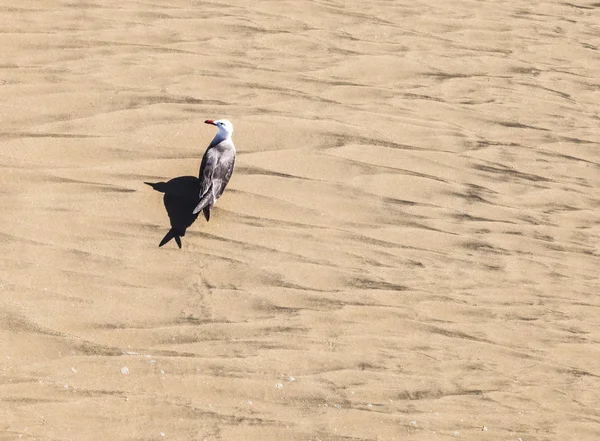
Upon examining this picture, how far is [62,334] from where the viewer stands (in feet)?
11.8

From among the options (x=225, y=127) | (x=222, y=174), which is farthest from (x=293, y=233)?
(x=225, y=127)

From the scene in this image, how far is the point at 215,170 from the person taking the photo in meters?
4.46

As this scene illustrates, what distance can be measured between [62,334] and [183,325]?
0.51 meters

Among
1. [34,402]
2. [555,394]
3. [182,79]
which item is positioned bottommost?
[555,394]

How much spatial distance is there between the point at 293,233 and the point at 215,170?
521 millimetres

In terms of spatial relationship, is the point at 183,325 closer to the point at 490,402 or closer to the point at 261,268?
the point at 261,268

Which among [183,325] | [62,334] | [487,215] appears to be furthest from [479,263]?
[62,334]

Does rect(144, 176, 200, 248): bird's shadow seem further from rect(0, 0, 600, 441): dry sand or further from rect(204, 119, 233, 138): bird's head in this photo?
rect(204, 119, 233, 138): bird's head

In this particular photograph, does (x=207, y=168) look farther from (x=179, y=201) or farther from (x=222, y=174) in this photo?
(x=179, y=201)

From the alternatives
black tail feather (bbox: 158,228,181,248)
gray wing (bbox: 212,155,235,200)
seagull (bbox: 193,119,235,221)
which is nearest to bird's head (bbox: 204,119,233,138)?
seagull (bbox: 193,119,235,221)

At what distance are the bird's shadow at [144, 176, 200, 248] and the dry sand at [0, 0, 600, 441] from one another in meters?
0.04

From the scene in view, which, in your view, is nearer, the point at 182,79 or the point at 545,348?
the point at 545,348

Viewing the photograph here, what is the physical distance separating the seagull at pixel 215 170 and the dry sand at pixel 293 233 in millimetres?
141

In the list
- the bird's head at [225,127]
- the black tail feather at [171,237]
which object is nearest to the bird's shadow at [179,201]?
the black tail feather at [171,237]
